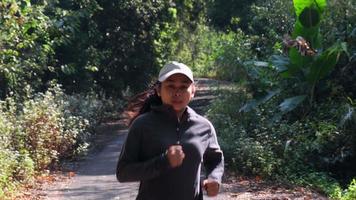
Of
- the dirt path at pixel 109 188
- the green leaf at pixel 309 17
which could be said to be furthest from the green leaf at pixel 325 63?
the dirt path at pixel 109 188

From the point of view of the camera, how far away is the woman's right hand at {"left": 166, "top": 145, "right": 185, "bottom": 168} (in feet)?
10.2

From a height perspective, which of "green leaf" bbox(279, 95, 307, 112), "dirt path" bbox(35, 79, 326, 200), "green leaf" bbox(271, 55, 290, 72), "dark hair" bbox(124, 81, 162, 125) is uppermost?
"dark hair" bbox(124, 81, 162, 125)

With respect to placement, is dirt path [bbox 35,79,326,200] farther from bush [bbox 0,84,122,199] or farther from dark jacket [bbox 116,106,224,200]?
dark jacket [bbox 116,106,224,200]

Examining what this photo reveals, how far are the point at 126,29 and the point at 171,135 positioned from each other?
17417 mm

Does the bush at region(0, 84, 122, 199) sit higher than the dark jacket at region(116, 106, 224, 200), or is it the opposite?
the dark jacket at region(116, 106, 224, 200)

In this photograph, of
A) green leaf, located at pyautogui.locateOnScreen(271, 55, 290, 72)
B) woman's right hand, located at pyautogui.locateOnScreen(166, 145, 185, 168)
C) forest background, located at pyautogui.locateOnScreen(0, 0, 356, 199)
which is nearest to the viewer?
woman's right hand, located at pyautogui.locateOnScreen(166, 145, 185, 168)

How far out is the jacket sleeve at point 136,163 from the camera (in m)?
3.19

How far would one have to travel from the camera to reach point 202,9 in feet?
93.1

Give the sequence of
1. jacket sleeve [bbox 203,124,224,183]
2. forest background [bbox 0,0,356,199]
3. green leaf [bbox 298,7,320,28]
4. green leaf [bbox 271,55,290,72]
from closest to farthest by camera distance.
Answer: jacket sleeve [bbox 203,124,224,183] → forest background [bbox 0,0,356,199] → green leaf [bbox 298,7,320,28] → green leaf [bbox 271,55,290,72]

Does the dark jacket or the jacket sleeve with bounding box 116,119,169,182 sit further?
the dark jacket

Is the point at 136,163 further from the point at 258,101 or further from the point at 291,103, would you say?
the point at 258,101

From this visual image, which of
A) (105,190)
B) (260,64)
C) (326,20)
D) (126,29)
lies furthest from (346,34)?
(126,29)

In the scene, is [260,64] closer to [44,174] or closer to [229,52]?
[229,52]

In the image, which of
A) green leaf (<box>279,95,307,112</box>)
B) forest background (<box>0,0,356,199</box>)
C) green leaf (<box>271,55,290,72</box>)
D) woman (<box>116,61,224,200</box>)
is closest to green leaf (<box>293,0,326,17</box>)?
forest background (<box>0,0,356,199</box>)
